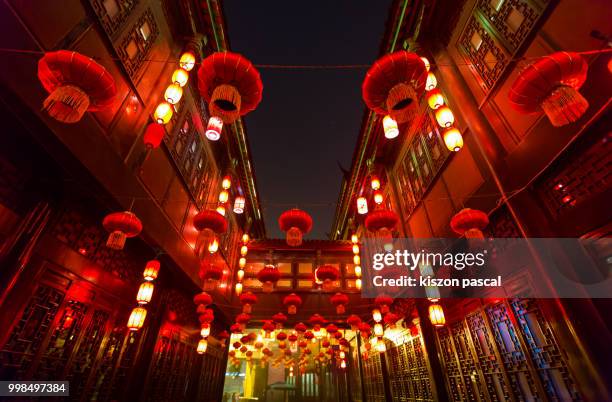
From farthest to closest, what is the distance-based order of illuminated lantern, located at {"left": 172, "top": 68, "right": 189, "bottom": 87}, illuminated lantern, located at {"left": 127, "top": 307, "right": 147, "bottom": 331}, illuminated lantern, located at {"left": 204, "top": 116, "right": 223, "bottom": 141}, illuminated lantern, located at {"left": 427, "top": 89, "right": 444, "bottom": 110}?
1. illuminated lantern, located at {"left": 127, "top": 307, "right": 147, "bottom": 331}
2. illuminated lantern, located at {"left": 172, "top": 68, "right": 189, "bottom": 87}
3. illuminated lantern, located at {"left": 427, "top": 89, "right": 444, "bottom": 110}
4. illuminated lantern, located at {"left": 204, "top": 116, "right": 223, "bottom": 141}

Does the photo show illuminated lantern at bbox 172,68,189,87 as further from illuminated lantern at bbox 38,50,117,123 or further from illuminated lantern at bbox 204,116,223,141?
illuminated lantern at bbox 38,50,117,123

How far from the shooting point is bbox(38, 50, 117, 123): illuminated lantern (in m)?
2.62

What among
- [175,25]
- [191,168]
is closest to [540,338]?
[191,168]

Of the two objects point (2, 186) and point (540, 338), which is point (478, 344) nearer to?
point (540, 338)

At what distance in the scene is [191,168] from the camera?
26.6 ft

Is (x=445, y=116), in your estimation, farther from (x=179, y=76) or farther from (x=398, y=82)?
(x=179, y=76)

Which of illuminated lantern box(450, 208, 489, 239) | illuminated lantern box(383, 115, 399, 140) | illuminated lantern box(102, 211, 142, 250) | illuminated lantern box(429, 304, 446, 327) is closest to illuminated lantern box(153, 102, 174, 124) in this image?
illuminated lantern box(102, 211, 142, 250)

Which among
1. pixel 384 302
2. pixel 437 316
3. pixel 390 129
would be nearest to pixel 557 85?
pixel 390 129

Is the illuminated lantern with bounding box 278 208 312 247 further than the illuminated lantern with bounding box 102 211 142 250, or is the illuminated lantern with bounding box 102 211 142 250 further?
the illuminated lantern with bounding box 278 208 312 247

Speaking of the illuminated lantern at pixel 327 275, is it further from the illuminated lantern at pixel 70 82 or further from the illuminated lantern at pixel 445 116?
the illuminated lantern at pixel 70 82

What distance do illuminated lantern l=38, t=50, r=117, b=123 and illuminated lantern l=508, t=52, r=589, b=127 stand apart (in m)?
4.17

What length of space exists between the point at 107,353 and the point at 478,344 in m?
7.54

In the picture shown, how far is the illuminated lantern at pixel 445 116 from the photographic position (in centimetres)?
425
